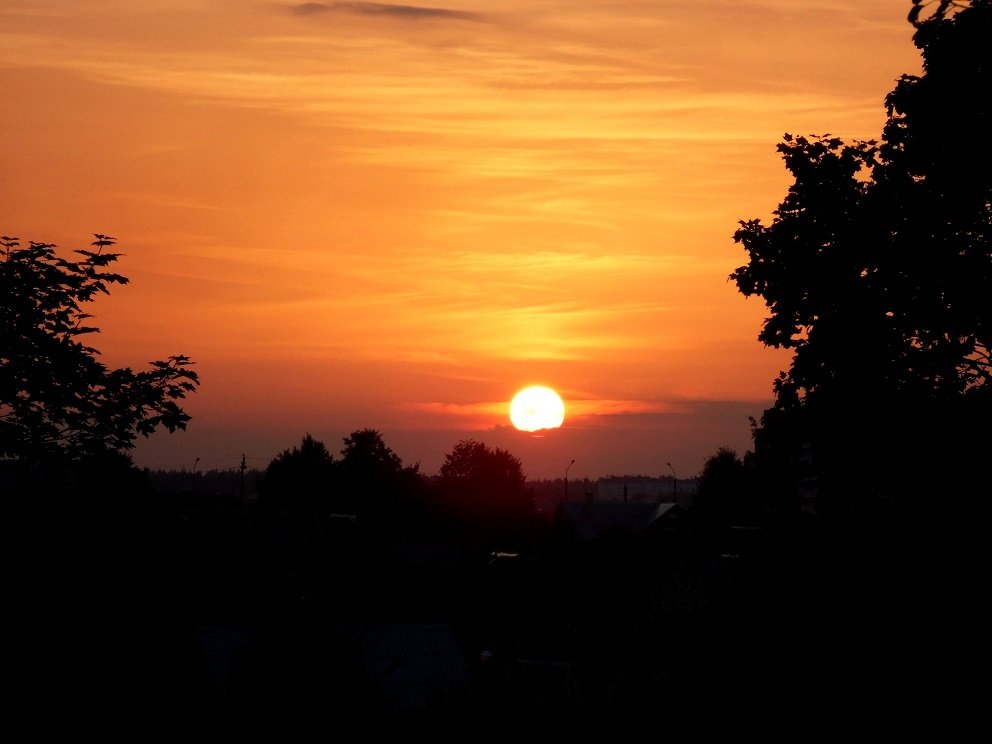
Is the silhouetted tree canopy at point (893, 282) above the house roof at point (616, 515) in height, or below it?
above

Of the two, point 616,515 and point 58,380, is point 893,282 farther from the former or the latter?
point 616,515

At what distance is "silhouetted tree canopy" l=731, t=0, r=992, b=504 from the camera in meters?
28.4

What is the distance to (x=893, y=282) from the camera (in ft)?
100

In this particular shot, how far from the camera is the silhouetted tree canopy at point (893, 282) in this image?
28.4m

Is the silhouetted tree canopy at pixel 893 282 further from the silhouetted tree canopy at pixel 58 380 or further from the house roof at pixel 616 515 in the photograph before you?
the house roof at pixel 616 515

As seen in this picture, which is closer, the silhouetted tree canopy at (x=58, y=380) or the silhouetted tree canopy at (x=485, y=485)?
the silhouetted tree canopy at (x=58, y=380)

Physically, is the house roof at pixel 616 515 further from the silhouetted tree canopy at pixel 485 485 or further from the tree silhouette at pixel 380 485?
the tree silhouette at pixel 380 485

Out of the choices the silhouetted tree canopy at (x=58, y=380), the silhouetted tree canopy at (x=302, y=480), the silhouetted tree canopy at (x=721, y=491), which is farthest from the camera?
the silhouetted tree canopy at (x=302, y=480)

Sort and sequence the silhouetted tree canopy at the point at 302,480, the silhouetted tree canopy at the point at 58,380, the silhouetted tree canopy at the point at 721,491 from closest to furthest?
1. the silhouetted tree canopy at the point at 58,380
2. the silhouetted tree canopy at the point at 721,491
3. the silhouetted tree canopy at the point at 302,480

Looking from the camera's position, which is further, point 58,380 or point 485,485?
point 485,485

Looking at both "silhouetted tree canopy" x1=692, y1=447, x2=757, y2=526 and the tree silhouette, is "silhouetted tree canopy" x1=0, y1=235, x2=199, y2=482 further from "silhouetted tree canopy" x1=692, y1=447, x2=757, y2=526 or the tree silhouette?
"silhouetted tree canopy" x1=692, y1=447, x2=757, y2=526

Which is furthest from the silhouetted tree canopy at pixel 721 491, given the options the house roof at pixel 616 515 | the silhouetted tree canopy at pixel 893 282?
the silhouetted tree canopy at pixel 893 282

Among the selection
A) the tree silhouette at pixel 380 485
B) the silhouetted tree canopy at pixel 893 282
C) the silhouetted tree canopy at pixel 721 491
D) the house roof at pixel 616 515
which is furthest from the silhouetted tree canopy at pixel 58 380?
the house roof at pixel 616 515

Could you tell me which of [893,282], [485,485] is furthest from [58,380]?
[485,485]
